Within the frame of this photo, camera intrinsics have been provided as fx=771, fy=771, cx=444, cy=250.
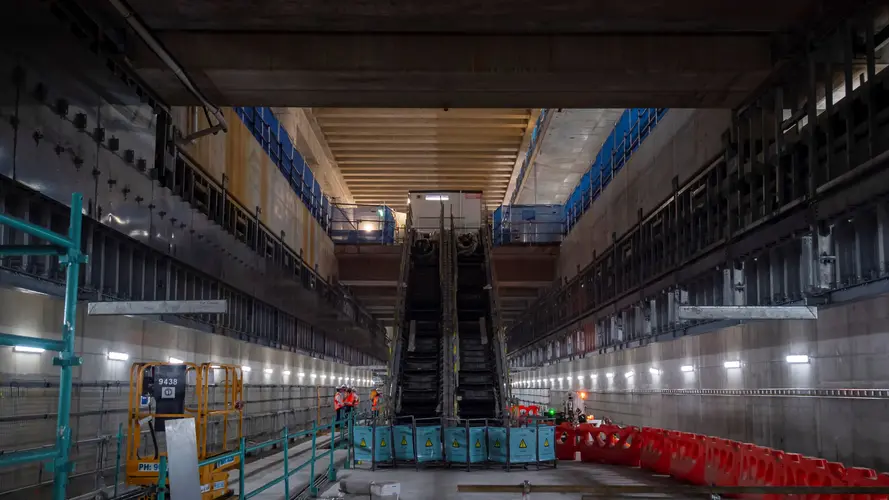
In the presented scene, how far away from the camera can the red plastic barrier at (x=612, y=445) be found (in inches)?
704

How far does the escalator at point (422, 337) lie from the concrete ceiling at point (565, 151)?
5945 millimetres

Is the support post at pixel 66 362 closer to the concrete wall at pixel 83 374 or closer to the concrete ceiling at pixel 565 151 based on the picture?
the concrete wall at pixel 83 374

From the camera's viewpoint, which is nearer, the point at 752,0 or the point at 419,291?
the point at 752,0

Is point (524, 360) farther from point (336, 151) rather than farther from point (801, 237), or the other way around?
point (801, 237)

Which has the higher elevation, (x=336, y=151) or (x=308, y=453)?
(x=336, y=151)

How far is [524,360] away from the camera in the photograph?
152 ft

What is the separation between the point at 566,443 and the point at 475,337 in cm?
395

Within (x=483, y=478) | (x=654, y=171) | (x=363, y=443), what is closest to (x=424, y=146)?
(x=654, y=171)

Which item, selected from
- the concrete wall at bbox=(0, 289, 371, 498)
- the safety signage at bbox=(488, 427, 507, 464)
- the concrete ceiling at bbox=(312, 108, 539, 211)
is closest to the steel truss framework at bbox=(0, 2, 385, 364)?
the concrete wall at bbox=(0, 289, 371, 498)

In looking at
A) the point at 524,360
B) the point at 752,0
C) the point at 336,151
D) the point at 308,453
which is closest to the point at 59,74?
the point at 752,0

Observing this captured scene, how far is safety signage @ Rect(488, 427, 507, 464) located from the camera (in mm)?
16516

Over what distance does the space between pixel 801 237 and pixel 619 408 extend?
14529 mm

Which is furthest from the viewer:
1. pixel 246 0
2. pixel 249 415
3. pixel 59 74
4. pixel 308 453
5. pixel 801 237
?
pixel 308 453

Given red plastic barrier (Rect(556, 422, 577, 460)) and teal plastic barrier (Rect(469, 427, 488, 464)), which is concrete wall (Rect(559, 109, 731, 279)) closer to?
red plastic barrier (Rect(556, 422, 577, 460))
